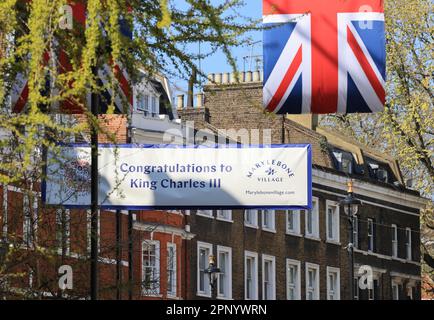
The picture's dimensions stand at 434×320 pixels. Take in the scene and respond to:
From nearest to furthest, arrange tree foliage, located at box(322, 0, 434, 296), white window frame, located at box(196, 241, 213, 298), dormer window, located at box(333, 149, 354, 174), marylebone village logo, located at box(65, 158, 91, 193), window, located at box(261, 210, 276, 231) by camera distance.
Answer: marylebone village logo, located at box(65, 158, 91, 193)
tree foliage, located at box(322, 0, 434, 296)
white window frame, located at box(196, 241, 213, 298)
window, located at box(261, 210, 276, 231)
dormer window, located at box(333, 149, 354, 174)

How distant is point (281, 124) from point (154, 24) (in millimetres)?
58906

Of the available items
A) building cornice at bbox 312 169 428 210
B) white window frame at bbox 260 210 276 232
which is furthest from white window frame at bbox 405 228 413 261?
white window frame at bbox 260 210 276 232

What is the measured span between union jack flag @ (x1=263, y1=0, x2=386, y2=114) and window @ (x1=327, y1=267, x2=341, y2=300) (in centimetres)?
5935

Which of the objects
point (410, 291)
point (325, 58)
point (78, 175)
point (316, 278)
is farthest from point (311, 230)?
point (325, 58)

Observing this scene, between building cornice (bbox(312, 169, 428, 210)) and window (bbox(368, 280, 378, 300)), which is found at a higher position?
building cornice (bbox(312, 169, 428, 210))

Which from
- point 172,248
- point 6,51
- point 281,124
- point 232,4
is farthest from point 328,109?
point 281,124

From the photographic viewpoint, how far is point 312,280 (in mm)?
72750

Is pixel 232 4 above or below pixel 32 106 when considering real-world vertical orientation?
above

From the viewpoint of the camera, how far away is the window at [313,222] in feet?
238

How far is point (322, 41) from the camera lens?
1464 cm

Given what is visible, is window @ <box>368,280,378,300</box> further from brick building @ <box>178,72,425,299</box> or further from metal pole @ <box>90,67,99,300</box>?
metal pole @ <box>90,67,99,300</box>

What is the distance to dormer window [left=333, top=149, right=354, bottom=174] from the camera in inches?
2960

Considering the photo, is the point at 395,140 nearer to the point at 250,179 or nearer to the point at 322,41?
the point at 250,179

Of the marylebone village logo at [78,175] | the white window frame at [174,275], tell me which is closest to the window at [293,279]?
the white window frame at [174,275]
